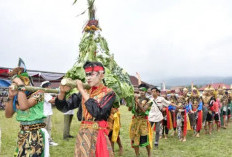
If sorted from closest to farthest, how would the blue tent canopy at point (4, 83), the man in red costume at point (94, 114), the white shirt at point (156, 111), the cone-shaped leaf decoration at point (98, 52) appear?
1. the man in red costume at point (94, 114)
2. the blue tent canopy at point (4, 83)
3. the cone-shaped leaf decoration at point (98, 52)
4. the white shirt at point (156, 111)

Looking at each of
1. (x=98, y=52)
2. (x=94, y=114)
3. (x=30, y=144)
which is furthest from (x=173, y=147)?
(x=94, y=114)

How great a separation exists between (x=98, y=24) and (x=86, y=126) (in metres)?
3.33

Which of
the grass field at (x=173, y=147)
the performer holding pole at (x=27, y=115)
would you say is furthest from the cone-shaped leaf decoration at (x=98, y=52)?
the grass field at (x=173, y=147)

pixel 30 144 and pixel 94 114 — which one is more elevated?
pixel 94 114

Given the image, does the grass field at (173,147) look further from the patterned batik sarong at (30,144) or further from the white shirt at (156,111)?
the patterned batik sarong at (30,144)

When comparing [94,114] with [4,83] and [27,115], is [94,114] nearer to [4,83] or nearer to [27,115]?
[27,115]

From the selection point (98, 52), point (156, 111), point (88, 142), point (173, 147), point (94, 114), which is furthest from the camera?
point (156, 111)

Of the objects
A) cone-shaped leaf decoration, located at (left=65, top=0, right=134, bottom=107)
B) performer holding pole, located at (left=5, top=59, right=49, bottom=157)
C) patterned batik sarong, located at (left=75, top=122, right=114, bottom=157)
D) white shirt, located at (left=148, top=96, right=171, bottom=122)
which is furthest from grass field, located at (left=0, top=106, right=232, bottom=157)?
patterned batik sarong, located at (left=75, top=122, right=114, bottom=157)

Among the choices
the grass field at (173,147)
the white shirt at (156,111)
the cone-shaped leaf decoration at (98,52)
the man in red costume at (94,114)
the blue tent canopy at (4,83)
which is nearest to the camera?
the man in red costume at (94,114)

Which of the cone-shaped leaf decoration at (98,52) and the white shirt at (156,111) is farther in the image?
the white shirt at (156,111)

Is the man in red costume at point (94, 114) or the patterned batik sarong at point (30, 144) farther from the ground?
the man in red costume at point (94, 114)

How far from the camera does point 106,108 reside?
3.07 meters

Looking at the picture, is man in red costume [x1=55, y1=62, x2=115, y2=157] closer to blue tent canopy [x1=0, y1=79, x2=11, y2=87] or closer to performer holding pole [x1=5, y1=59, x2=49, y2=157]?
performer holding pole [x1=5, y1=59, x2=49, y2=157]

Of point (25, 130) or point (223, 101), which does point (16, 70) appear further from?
point (223, 101)
